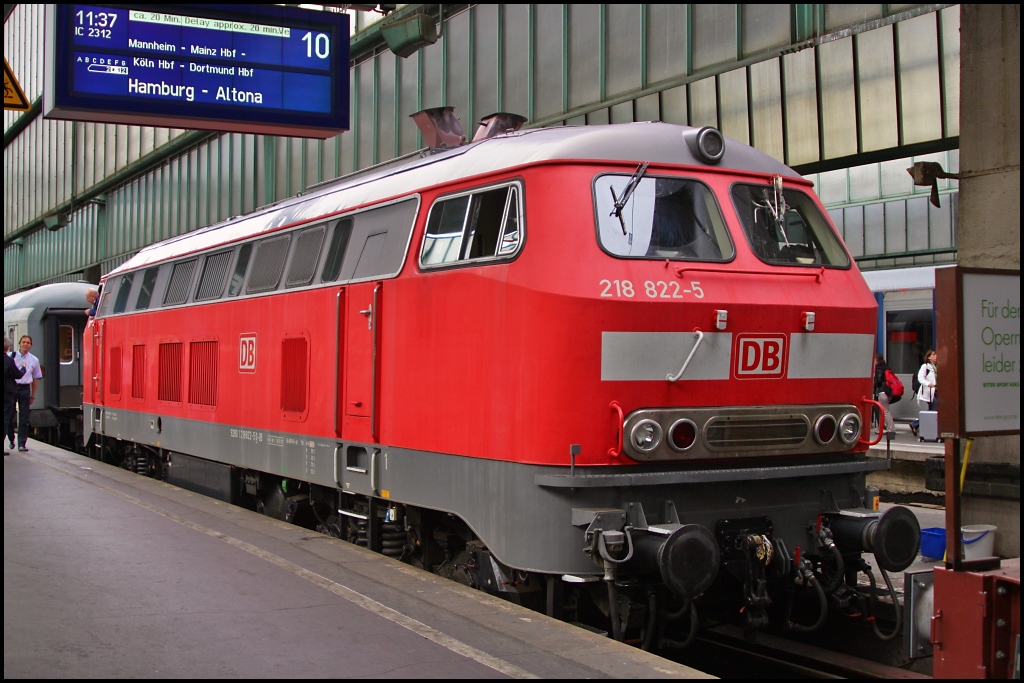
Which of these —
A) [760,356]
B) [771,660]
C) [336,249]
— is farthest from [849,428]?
[336,249]

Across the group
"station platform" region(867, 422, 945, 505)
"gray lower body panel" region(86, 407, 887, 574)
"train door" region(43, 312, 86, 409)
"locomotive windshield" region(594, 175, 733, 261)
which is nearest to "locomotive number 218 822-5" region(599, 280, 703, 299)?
"locomotive windshield" region(594, 175, 733, 261)

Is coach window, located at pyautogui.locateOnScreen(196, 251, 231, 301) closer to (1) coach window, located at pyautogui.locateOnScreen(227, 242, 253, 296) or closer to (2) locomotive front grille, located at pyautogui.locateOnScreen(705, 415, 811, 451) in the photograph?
(1) coach window, located at pyautogui.locateOnScreen(227, 242, 253, 296)

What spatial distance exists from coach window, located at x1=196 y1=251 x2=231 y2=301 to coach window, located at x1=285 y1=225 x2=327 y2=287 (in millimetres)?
1800

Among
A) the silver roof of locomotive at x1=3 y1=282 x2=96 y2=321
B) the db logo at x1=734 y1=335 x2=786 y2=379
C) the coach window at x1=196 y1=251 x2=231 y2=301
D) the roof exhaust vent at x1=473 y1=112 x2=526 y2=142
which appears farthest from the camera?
the silver roof of locomotive at x1=3 y1=282 x2=96 y2=321

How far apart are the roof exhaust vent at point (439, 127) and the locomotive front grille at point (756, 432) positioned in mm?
4050

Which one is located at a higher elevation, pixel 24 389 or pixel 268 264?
pixel 268 264

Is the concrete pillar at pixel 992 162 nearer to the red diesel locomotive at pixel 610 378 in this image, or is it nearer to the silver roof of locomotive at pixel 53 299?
the red diesel locomotive at pixel 610 378

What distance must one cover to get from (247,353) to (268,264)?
3.15ft

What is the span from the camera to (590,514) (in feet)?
19.7

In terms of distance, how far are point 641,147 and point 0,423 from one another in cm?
1069

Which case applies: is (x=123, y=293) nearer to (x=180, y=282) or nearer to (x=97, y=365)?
(x=97, y=365)

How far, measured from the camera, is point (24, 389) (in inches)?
596

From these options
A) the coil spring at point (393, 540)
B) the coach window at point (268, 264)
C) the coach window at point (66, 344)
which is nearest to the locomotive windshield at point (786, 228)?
the coil spring at point (393, 540)

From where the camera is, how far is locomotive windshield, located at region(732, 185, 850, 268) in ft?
22.8
